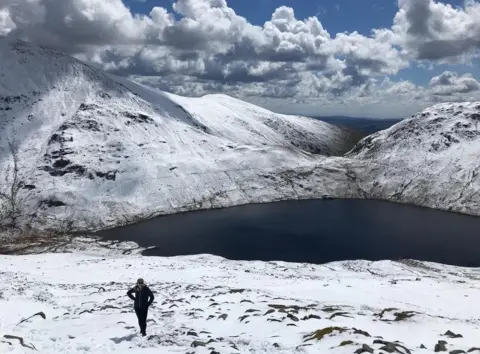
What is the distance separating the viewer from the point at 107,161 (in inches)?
5915

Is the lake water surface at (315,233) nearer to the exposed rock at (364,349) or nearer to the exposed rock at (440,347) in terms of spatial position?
the exposed rock at (440,347)

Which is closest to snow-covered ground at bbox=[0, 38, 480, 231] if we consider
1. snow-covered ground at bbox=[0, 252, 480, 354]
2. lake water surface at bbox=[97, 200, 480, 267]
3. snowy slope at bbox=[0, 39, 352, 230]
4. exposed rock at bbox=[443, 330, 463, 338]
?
snowy slope at bbox=[0, 39, 352, 230]

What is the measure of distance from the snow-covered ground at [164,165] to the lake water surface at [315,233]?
11.5 m

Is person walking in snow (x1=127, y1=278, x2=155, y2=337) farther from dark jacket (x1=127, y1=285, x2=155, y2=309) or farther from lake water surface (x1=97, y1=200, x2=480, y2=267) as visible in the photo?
lake water surface (x1=97, y1=200, x2=480, y2=267)

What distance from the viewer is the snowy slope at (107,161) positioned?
429 ft

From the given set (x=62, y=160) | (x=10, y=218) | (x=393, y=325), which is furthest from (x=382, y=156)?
(x=393, y=325)

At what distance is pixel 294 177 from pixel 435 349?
487ft

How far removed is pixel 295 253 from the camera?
90.3 meters

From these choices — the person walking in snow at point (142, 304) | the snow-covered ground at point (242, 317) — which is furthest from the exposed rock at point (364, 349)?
the person walking in snow at point (142, 304)

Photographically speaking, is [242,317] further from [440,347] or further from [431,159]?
[431,159]

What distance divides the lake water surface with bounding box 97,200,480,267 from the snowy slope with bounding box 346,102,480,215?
10882mm

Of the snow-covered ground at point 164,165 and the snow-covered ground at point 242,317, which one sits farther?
the snow-covered ground at point 164,165

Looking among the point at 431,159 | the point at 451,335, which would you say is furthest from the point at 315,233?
the point at 451,335

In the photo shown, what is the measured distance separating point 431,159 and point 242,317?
524ft
